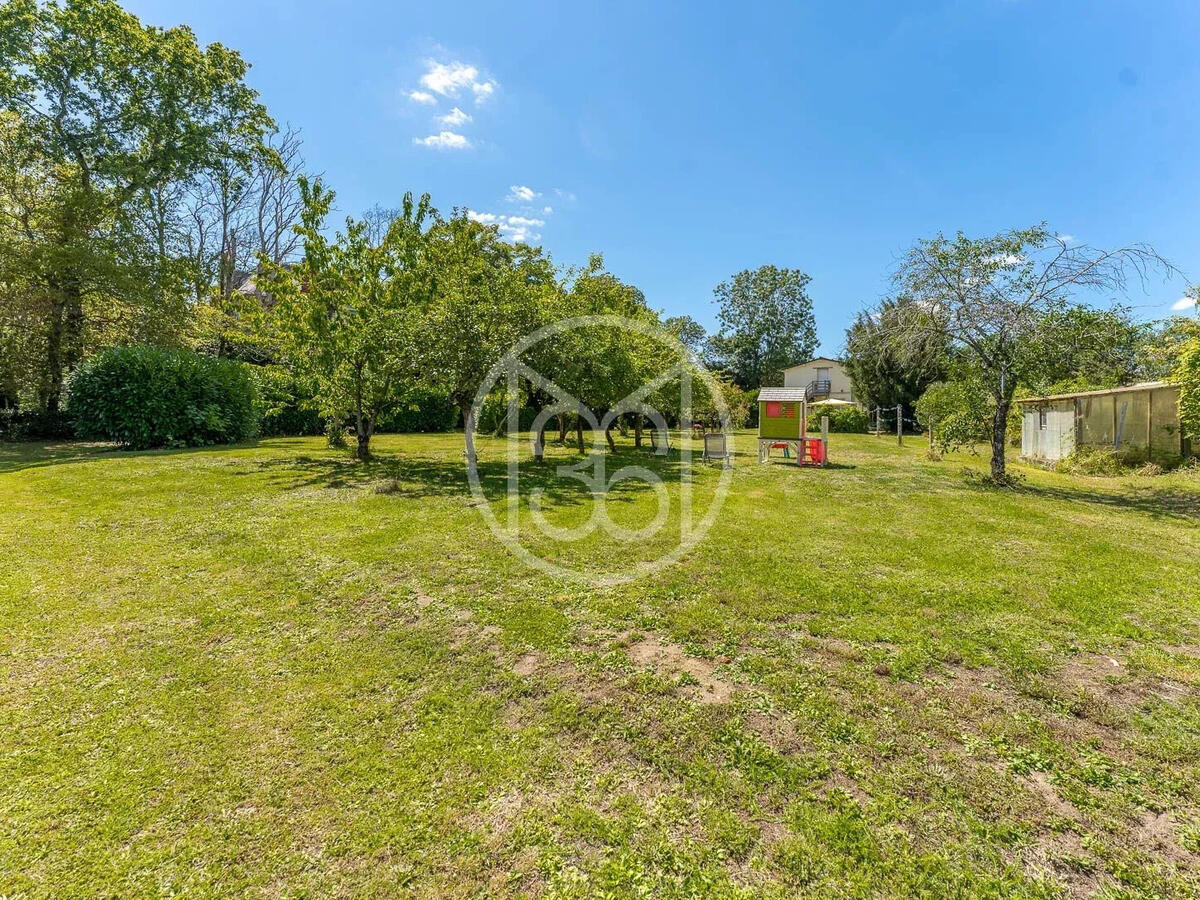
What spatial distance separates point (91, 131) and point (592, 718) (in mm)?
25931

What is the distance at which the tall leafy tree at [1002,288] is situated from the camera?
28.3ft

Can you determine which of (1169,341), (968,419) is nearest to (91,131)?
(968,419)

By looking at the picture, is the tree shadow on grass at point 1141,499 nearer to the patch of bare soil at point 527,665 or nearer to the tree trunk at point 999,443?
the tree trunk at point 999,443

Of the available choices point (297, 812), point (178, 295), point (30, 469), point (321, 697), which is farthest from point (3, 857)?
point (178, 295)

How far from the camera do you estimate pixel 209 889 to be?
1.80m

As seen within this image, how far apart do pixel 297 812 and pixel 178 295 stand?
71.4 feet

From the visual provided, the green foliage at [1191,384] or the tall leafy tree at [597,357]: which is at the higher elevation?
the tall leafy tree at [597,357]

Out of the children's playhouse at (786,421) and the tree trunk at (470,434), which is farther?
the children's playhouse at (786,421)

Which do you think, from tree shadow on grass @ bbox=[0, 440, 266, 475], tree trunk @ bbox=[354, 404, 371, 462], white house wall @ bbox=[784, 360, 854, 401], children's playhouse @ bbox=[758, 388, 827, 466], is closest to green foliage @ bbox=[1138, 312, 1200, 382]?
children's playhouse @ bbox=[758, 388, 827, 466]

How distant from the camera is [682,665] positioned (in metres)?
3.37

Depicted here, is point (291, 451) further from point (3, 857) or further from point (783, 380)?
point (783, 380)

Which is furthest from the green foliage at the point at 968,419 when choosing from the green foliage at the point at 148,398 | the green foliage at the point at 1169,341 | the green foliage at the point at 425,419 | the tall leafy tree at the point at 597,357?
the green foliage at the point at 148,398

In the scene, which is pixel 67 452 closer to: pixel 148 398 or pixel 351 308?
pixel 148 398

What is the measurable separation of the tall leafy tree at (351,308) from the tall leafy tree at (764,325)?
132 ft
